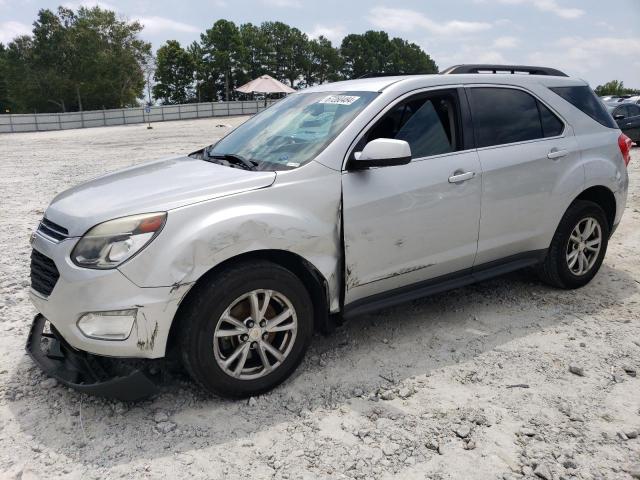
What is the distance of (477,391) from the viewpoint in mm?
3193

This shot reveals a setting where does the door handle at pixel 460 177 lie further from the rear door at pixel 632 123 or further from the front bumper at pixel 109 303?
the rear door at pixel 632 123

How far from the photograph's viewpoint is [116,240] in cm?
271

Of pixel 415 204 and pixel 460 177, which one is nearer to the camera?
pixel 415 204

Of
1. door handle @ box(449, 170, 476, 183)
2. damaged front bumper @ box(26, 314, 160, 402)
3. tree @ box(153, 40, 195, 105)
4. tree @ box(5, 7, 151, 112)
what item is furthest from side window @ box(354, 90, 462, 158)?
tree @ box(153, 40, 195, 105)

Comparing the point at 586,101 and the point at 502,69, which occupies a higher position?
the point at 502,69

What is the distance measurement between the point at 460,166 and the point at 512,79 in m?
1.02

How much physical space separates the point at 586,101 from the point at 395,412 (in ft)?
10.6

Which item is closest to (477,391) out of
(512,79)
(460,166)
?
(460,166)

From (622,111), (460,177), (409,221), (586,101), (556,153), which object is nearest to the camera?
(409,221)

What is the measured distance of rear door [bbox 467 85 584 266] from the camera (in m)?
3.86

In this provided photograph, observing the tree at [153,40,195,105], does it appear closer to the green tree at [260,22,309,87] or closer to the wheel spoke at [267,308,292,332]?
the green tree at [260,22,309,87]

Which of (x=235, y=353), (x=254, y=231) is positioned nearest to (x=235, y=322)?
(x=235, y=353)

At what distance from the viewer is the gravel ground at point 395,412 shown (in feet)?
8.46

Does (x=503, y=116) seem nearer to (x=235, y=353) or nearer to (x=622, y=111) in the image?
(x=235, y=353)
